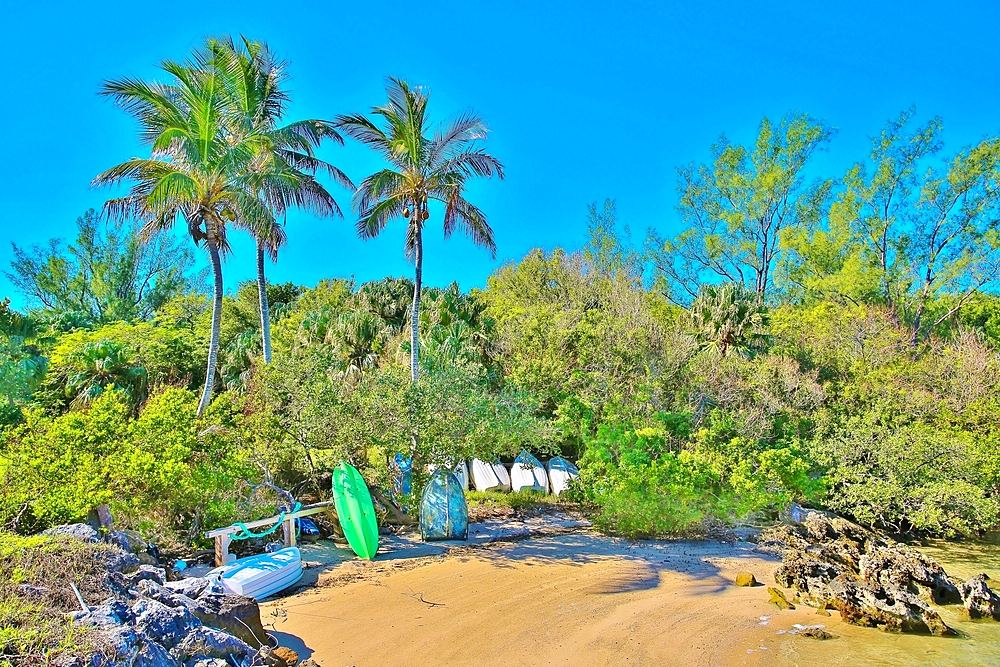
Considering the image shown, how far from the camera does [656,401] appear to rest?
638 inches

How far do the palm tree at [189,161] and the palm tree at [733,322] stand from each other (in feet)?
41.6

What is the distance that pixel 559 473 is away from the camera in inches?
633

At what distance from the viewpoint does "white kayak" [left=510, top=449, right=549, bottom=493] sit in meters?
15.9

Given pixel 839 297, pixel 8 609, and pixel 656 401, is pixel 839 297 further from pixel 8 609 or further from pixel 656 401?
pixel 8 609

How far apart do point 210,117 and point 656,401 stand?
40.6 feet

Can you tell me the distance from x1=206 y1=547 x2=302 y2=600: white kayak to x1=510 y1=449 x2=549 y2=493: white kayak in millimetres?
7884

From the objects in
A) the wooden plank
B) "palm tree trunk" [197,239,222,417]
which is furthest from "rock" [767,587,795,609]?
"palm tree trunk" [197,239,222,417]

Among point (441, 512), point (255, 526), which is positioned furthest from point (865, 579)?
point (255, 526)

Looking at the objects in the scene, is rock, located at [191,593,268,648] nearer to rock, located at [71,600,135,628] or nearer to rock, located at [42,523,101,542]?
rock, located at [71,600,135,628]

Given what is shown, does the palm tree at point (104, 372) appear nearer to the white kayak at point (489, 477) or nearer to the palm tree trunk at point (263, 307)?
the palm tree trunk at point (263, 307)

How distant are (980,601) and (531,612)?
6514mm

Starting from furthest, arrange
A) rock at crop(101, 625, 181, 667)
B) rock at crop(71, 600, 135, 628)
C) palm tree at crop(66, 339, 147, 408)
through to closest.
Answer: palm tree at crop(66, 339, 147, 408)
rock at crop(71, 600, 135, 628)
rock at crop(101, 625, 181, 667)

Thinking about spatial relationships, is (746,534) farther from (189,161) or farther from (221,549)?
(189,161)

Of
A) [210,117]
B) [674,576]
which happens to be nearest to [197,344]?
[210,117]
